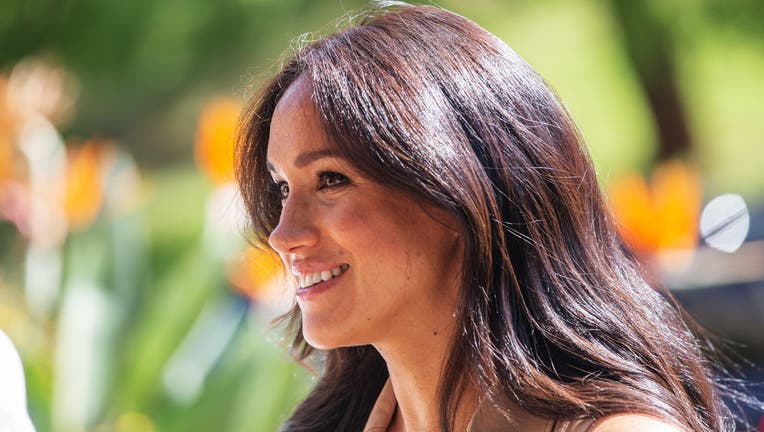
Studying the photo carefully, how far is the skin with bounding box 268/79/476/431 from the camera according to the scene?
1.49 m

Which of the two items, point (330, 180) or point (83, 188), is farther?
point (83, 188)

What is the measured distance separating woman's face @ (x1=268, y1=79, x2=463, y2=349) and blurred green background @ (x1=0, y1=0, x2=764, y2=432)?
32 centimetres

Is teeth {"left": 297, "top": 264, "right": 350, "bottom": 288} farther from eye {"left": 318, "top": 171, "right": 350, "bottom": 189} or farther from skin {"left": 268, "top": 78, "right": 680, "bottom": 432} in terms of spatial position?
eye {"left": 318, "top": 171, "right": 350, "bottom": 189}

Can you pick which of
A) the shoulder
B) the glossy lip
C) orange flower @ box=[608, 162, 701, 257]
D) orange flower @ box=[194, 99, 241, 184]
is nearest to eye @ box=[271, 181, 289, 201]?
the glossy lip

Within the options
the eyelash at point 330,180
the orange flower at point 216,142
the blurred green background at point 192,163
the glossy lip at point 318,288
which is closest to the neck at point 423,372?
the glossy lip at point 318,288

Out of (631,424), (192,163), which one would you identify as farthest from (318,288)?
(192,163)

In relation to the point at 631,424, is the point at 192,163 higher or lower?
higher

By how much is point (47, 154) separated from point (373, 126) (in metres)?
2.99

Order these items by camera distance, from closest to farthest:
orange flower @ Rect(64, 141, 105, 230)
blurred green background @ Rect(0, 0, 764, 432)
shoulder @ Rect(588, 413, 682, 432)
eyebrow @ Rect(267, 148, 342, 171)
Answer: shoulder @ Rect(588, 413, 682, 432), eyebrow @ Rect(267, 148, 342, 171), blurred green background @ Rect(0, 0, 764, 432), orange flower @ Rect(64, 141, 105, 230)

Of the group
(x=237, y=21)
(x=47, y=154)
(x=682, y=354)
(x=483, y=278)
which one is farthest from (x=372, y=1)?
(x=237, y=21)

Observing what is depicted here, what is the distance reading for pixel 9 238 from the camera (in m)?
5.38

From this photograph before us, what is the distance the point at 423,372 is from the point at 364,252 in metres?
0.21

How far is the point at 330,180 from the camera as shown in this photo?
151 centimetres

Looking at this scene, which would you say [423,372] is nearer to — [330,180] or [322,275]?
[322,275]
